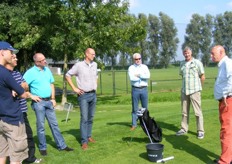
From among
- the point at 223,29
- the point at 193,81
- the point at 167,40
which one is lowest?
the point at 193,81

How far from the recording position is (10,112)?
463 cm

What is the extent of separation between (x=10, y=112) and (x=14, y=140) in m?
0.41

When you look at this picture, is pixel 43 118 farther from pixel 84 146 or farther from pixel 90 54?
pixel 90 54

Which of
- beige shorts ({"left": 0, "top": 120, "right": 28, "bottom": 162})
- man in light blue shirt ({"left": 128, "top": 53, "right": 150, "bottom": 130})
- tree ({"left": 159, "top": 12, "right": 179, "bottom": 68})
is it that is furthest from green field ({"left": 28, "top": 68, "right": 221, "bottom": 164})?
tree ({"left": 159, "top": 12, "right": 179, "bottom": 68})

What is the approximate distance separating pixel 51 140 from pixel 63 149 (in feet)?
3.84

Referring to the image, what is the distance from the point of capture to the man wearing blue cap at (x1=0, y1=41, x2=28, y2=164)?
4.54 m

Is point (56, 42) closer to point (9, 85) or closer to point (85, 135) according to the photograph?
point (85, 135)

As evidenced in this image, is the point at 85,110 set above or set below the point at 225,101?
below

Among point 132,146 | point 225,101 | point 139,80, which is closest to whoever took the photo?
point 225,101

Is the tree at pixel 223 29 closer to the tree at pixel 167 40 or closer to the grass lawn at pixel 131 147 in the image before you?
the tree at pixel 167 40

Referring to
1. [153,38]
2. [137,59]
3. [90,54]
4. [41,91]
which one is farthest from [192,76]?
[153,38]

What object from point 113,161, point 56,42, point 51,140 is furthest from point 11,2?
point 113,161

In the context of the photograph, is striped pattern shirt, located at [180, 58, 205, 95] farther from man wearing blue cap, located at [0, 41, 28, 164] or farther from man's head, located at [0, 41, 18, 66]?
man's head, located at [0, 41, 18, 66]

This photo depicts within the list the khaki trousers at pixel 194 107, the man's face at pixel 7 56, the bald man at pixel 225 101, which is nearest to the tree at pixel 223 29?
the khaki trousers at pixel 194 107
